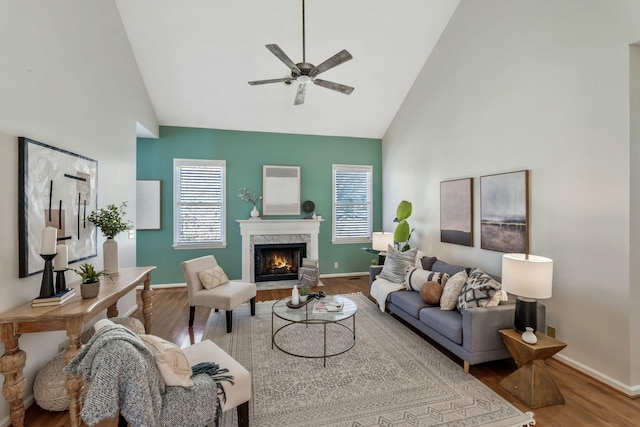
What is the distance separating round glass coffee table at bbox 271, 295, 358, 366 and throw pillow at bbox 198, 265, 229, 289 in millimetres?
Answer: 1003

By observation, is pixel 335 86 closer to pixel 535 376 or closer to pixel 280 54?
pixel 280 54

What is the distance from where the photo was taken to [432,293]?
3176 mm

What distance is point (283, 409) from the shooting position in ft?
7.02

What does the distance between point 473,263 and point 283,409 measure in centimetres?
304

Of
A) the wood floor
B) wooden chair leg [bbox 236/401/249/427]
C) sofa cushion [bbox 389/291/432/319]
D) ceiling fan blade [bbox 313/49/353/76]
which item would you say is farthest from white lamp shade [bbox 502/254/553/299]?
ceiling fan blade [bbox 313/49/353/76]

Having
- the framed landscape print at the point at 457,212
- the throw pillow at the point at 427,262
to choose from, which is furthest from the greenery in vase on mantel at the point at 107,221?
the framed landscape print at the point at 457,212

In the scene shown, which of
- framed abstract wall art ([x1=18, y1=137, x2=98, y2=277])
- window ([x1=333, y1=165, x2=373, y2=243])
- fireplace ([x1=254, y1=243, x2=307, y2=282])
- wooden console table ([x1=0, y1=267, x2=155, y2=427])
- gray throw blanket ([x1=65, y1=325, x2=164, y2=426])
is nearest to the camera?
gray throw blanket ([x1=65, y1=325, x2=164, y2=426])

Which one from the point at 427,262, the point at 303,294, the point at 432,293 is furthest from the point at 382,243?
the point at 303,294

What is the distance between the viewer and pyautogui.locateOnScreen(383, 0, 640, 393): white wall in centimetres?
235

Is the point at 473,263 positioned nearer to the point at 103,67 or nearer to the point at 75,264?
the point at 75,264

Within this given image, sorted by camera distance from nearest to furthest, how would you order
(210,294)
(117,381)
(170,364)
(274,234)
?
(117,381) < (170,364) < (210,294) < (274,234)

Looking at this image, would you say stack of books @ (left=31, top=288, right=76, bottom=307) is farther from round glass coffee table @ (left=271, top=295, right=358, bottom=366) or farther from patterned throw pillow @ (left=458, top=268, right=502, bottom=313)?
patterned throw pillow @ (left=458, top=268, right=502, bottom=313)

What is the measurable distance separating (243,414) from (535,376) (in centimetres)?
→ 218

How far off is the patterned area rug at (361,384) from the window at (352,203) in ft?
9.56
